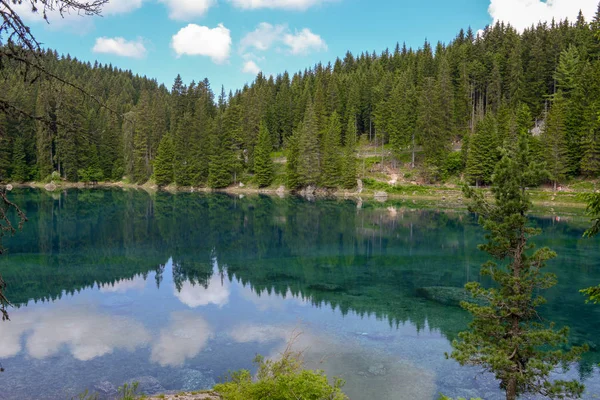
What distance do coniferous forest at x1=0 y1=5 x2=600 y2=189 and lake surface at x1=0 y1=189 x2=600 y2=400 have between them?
26792mm

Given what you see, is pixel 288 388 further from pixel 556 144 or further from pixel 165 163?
pixel 165 163

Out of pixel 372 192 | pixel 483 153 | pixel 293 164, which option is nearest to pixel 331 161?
pixel 293 164

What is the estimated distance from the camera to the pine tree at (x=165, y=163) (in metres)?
89.4

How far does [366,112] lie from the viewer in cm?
9444

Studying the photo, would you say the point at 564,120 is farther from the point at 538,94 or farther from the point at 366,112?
the point at 366,112

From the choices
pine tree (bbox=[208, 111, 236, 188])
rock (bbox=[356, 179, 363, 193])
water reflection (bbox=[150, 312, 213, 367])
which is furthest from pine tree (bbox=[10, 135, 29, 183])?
water reflection (bbox=[150, 312, 213, 367])

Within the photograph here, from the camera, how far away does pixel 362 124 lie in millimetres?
98688

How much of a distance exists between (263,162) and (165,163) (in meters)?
22.4

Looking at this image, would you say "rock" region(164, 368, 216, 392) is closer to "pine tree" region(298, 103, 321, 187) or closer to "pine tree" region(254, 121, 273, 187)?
"pine tree" region(298, 103, 321, 187)

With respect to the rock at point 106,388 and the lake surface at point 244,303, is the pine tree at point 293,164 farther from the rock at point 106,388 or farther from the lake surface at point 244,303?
the rock at point 106,388

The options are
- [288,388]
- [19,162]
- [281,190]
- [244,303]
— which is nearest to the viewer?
[288,388]

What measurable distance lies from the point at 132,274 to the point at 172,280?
3087 millimetres

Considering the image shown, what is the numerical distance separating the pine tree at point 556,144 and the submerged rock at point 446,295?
4417cm

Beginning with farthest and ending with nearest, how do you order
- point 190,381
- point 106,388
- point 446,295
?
1. point 446,295
2. point 190,381
3. point 106,388
